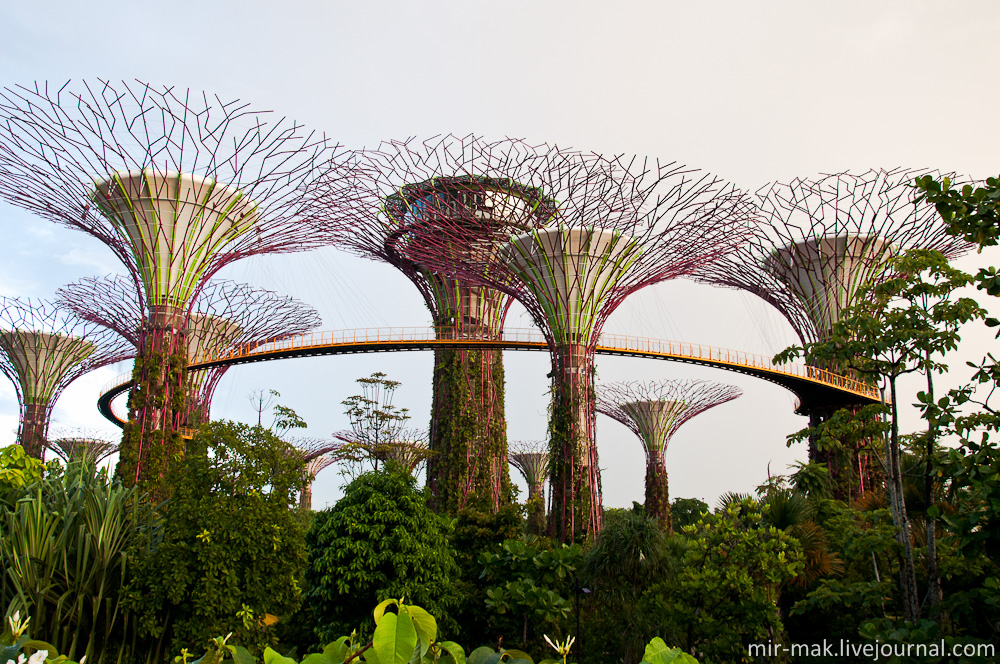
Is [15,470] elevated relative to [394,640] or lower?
elevated

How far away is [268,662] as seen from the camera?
7.63 ft

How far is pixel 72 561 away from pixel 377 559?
4.25 meters

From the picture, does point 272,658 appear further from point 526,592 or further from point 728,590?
point 526,592

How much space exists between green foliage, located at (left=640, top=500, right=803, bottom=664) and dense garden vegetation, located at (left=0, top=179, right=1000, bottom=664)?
31mm

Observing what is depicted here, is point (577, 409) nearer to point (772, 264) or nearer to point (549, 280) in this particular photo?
Answer: point (549, 280)

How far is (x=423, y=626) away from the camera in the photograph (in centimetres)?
246

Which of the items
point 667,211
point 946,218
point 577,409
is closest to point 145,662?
point 946,218

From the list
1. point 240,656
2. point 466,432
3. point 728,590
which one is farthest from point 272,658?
point 466,432

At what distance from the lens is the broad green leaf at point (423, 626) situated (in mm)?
2412

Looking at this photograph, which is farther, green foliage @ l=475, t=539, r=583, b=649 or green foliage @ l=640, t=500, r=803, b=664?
green foliage @ l=475, t=539, r=583, b=649

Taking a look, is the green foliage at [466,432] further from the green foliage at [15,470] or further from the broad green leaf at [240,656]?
the broad green leaf at [240,656]

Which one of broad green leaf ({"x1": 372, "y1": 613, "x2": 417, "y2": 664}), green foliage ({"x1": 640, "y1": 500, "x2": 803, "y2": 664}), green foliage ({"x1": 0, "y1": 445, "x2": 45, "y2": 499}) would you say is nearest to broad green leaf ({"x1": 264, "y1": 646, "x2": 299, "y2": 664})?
broad green leaf ({"x1": 372, "y1": 613, "x2": 417, "y2": 664})

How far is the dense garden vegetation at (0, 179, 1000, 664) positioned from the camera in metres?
7.63

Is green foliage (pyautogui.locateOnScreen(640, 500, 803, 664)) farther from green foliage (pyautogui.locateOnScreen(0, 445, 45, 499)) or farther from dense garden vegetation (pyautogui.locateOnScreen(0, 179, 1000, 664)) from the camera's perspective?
green foliage (pyautogui.locateOnScreen(0, 445, 45, 499))
